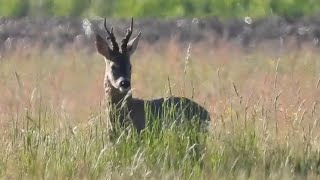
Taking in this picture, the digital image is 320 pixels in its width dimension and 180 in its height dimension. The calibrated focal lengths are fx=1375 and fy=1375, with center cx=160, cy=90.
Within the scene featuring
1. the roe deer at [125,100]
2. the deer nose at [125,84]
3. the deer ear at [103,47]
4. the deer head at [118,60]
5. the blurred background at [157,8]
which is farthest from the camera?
the blurred background at [157,8]

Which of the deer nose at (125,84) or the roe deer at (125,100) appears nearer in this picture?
the roe deer at (125,100)

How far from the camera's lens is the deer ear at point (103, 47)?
532 inches

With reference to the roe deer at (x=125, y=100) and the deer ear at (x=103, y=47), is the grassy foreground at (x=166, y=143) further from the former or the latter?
the deer ear at (x=103, y=47)

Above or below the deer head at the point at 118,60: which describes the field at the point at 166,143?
below

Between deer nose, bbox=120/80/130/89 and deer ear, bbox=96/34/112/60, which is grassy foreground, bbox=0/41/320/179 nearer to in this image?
deer nose, bbox=120/80/130/89

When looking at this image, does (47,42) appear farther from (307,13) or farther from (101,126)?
(101,126)

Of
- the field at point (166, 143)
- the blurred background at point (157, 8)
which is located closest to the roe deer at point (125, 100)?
the field at point (166, 143)

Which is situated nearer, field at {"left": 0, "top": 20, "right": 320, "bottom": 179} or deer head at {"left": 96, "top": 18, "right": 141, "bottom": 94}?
field at {"left": 0, "top": 20, "right": 320, "bottom": 179}

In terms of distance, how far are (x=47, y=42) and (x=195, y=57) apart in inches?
136

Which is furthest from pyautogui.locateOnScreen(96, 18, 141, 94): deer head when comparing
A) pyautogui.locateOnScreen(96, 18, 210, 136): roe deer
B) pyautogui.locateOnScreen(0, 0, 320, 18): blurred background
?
pyautogui.locateOnScreen(0, 0, 320, 18): blurred background

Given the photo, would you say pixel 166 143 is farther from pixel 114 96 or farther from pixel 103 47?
pixel 103 47

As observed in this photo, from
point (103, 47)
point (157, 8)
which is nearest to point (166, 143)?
point (103, 47)

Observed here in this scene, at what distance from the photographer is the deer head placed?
13.2 meters

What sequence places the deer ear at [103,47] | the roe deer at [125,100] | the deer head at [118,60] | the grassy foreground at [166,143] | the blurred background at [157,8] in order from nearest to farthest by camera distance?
1. the grassy foreground at [166,143]
2. the roe deer at [125,100]
3. the deer head at [118,60]
4. the deer ear at [103,47]
5. the blurred background at [157,8]
